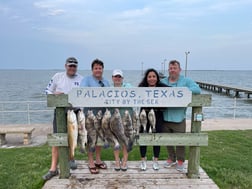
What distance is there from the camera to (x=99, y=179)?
350 cm

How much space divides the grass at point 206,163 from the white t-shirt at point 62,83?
56.9 inches

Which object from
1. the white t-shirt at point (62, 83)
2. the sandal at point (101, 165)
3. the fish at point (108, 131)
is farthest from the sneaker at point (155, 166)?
the white t-shirt at point (62, 83)

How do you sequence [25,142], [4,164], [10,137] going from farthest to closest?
[10,137], [25,142], [4,164]

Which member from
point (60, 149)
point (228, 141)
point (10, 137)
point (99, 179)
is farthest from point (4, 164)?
point (228, 141)

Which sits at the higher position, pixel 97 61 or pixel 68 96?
pixel 97 61

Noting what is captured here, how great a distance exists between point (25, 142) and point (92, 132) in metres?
4.70

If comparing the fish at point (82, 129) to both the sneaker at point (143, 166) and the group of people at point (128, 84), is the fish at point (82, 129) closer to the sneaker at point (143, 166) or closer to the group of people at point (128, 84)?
the group of people at point (128, 84)

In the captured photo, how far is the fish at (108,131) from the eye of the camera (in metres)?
3.26

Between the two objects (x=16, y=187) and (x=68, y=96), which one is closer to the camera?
(x=68, y=96)

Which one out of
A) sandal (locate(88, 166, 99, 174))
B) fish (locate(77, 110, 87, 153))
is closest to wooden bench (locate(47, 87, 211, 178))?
fish (locate(77, 110, 87, 153))

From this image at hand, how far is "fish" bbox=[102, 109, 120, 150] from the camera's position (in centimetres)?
326

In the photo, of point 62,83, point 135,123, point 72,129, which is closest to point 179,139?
point 135,123

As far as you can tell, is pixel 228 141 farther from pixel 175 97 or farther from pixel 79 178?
pixel 79 178

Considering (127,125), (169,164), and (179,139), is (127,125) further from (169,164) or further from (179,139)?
(169,164)
